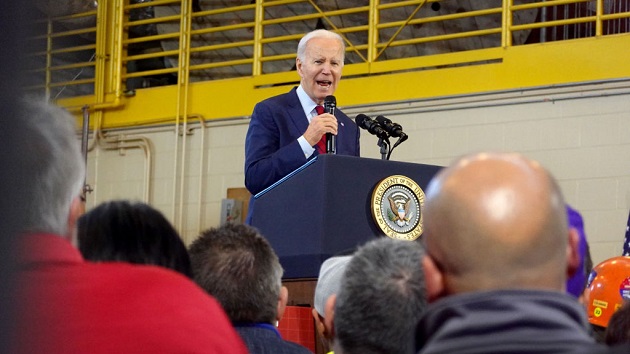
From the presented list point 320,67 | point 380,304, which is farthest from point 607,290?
point 380,304

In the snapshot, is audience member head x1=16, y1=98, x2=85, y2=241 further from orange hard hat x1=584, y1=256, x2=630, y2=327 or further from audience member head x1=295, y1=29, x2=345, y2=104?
audience member head x1=295, y1=29, x2=345, y2=104

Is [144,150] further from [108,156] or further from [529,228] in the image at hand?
[529,228]

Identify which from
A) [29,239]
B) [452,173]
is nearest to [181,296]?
[452,173]

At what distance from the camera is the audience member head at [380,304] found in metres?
1.26

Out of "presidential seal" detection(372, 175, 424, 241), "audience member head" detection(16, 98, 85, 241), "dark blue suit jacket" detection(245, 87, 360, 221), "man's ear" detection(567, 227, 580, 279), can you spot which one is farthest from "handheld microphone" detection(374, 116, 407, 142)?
"man's ear" detection(567, 227, 580, 279)

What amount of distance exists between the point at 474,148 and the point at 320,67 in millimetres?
2813

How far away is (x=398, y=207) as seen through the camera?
2986 mm

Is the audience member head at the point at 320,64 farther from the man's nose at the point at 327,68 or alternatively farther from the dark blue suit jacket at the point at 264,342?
the dark blue suit jacket at the point at 264,342

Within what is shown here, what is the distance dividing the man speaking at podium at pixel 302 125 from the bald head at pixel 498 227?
2444mm

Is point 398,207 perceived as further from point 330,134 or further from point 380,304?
point 380,304

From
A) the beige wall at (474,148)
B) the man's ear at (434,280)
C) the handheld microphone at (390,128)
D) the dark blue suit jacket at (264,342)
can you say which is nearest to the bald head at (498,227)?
the man's ear at (434,280)

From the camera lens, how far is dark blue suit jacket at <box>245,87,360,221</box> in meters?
3.18

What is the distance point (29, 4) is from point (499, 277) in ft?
1.39

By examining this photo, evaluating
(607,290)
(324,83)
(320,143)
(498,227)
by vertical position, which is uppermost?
(324,83)
